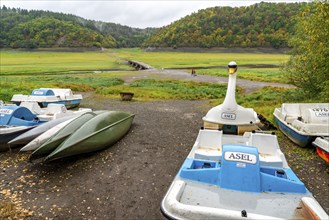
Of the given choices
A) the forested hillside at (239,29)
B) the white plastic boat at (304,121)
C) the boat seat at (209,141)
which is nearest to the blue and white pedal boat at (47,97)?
the boat seat at (209,141)

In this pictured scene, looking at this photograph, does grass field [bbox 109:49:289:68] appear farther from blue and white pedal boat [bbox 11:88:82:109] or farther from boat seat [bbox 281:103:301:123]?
blue and white pedal boat [bbox 11:88:82:109]

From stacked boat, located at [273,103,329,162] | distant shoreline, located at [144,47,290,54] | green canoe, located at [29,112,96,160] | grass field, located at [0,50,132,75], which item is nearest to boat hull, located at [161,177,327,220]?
stacked boat, located at [273,103,329,162]

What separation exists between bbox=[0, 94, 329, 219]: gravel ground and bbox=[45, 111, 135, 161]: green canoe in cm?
38

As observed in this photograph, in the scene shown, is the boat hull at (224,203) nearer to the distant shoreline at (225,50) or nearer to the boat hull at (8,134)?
the boat hull at (8,134)

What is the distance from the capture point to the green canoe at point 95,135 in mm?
7699

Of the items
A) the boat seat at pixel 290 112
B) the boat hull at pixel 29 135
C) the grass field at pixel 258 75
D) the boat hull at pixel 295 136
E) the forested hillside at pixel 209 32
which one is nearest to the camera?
the boat hull at pixel 29 135

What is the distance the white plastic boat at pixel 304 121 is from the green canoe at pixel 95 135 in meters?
6.67

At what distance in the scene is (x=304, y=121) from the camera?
10812 mm

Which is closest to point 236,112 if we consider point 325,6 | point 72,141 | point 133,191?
point 133,191

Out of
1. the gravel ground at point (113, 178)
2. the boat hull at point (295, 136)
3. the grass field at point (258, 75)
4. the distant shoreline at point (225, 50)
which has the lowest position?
the grass field at point (258, 75)

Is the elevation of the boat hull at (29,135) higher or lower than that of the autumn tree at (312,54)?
lower

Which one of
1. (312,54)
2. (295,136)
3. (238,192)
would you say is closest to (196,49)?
(312,54)

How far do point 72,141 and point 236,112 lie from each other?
5.54m

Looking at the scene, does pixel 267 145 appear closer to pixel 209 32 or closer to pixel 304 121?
pixel 304 121
